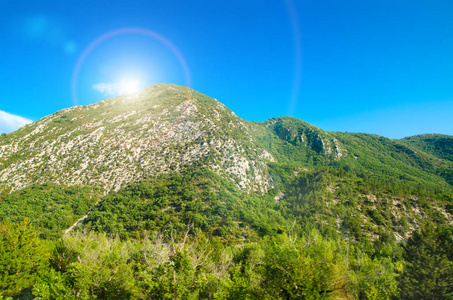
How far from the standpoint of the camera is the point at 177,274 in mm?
13547

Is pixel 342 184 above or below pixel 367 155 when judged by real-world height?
below

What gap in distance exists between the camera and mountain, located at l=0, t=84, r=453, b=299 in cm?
1795

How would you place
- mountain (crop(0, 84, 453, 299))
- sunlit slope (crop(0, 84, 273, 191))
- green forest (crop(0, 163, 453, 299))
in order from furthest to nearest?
sunlit slope (crop(0, 84, 273, 191))
mountain (crop(0, 84, 453, 299))
green forest (crop(0, 163, 453, 299))

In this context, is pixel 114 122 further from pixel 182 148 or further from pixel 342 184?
pixel 342 184

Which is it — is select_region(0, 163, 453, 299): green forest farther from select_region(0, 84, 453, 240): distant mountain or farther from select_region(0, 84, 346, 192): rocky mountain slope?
select_region(0, 84, 346, 192): rocky mountain slope

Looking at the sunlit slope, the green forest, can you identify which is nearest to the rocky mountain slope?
the sunlit slope

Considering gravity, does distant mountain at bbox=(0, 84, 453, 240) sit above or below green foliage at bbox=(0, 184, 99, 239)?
above

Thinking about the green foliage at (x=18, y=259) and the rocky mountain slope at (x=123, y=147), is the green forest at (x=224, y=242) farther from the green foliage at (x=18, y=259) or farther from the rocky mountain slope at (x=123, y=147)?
the rocky mountain slope at (x=123, y=147)

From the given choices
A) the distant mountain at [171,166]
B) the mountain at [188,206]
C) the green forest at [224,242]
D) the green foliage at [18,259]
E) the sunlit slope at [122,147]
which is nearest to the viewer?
the green forest at [224,242]

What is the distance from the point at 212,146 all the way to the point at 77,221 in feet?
286

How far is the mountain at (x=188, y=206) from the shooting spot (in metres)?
18.0

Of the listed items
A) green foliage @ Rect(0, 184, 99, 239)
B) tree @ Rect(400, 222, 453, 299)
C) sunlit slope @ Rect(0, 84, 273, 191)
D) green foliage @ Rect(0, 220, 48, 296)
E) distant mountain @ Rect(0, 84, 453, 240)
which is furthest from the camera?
sunlit slope @ Rect(0, 84, 273, 191)

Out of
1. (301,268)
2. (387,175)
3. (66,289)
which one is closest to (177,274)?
(301,268)

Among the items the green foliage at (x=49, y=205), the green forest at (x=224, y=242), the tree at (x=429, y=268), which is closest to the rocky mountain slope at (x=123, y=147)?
the green foliage at (x=49, y=205)
